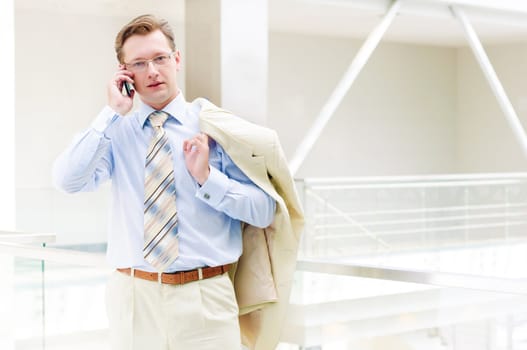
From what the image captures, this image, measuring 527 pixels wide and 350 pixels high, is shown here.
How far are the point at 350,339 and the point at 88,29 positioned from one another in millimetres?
7859

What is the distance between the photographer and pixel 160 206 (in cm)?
218

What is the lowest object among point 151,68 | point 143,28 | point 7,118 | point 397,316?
point 397,316

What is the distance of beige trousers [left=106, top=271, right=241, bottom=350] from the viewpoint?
7.09 feet

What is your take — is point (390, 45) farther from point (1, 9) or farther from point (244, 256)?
point (244, 256)

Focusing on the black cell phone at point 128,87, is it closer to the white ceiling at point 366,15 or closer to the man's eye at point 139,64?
the man's eye at point 139,64

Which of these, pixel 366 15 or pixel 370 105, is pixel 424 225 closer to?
pixel 366 15

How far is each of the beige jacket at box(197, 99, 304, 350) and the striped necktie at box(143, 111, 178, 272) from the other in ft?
0.42

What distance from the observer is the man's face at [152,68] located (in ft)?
7.17

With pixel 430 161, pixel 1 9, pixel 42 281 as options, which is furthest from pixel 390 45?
pixel 42 281

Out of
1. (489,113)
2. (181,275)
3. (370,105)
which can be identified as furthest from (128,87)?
(489,113)

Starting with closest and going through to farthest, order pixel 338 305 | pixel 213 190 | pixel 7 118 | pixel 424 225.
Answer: pixel 213 190 < pixel 338 305 < pixel 7 118 < pixel 424 225

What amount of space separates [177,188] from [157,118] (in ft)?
0.62

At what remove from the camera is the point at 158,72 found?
2.19m

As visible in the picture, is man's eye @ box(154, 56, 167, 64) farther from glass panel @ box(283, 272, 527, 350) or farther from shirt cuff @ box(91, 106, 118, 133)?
glass panel @ box(283, 272, 527, 350)
